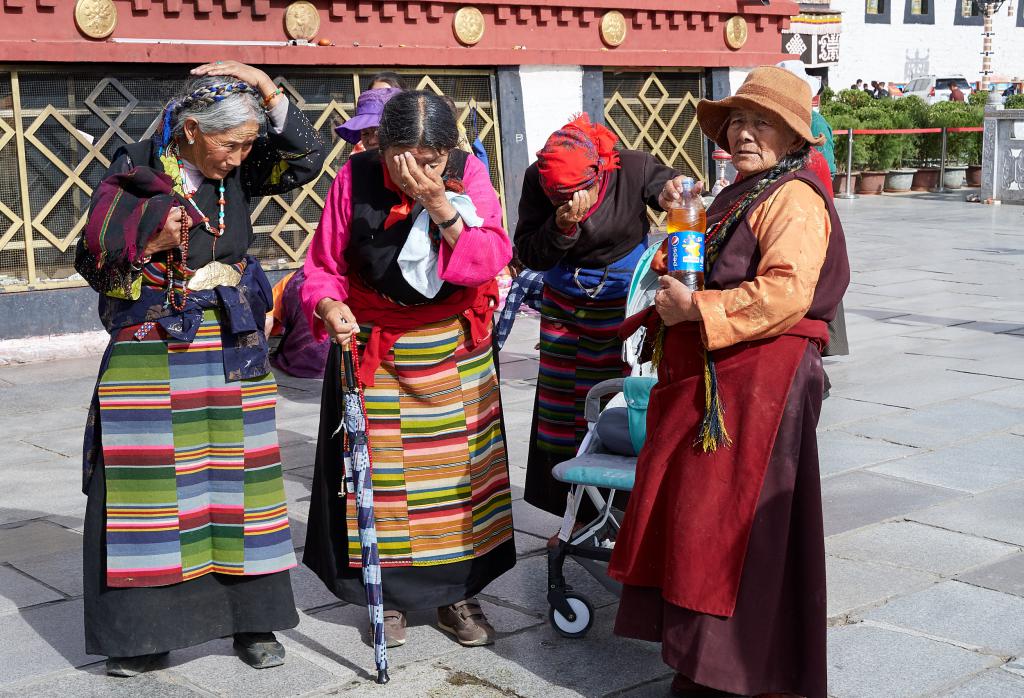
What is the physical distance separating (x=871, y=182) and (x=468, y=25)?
11.4 m

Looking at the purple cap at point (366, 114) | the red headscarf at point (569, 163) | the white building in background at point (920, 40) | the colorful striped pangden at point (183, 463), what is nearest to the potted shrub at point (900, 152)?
the white building in background at point (920, 40)

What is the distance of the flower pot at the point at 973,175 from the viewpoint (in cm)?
2164

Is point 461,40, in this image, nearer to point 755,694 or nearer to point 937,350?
point 937,350

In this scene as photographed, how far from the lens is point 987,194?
18562 mm

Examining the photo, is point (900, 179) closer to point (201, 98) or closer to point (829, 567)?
point (829, 567)

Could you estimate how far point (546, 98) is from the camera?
11.6 m

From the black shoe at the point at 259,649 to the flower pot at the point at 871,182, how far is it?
1826 cm

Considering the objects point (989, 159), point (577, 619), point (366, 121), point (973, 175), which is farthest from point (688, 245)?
point (973, 175)

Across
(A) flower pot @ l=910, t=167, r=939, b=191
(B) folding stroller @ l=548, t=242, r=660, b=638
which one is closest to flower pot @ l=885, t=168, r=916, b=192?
(A) flower pot @ l=910, t=167, r=939, b=191

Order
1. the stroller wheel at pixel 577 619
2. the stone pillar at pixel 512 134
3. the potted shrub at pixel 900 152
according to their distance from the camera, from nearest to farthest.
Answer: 1. the stroller wheel at pixel 577 619
2. the stone pillar at pixel 512 134
3. the potted shrub at pixel 900 152

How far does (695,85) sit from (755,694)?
10.5m

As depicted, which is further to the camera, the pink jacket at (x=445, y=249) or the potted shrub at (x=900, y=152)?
the potted shrub at (x=900, y=152)

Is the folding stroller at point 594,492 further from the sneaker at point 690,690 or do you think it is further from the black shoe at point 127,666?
the black shoe at point 127,666

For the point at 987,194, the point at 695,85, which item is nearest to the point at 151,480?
the point at 695,85
